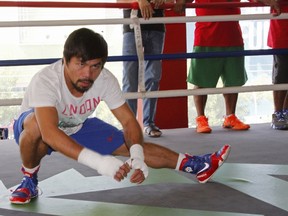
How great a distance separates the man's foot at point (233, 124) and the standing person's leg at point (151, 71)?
0.53m

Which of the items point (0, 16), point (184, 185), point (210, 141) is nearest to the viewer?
point (184, 185)

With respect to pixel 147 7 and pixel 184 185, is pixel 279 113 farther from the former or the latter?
pixel 184 185

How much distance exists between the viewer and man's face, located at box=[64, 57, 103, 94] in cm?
192

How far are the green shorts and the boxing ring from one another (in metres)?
0.40

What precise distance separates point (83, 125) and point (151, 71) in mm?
1495

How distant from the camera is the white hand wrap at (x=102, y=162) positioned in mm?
1788

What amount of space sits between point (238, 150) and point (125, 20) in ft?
3.36

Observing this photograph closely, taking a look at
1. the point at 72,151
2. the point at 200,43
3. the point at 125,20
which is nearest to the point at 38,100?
the point at 72,151

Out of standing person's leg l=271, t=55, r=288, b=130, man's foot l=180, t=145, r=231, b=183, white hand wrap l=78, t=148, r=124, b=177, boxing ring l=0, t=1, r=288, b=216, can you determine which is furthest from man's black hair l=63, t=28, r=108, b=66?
standing person's leg l=271, t=55, r=288, b=130

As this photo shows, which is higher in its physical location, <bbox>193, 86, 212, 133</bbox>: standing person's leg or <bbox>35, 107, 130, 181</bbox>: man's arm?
<bbox>35, 107, 130, 181</bbox>: man's arm

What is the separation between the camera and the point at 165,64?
463 cm

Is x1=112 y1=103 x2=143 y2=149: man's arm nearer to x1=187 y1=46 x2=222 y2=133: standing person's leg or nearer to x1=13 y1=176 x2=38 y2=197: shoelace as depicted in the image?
x1=13 y1=176 x2=38 y2=197: shoelace

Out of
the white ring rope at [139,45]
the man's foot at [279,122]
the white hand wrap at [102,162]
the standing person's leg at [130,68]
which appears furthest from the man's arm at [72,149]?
the man's foot at [279,122]

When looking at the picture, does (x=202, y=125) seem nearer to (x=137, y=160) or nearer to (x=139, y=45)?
(x=139, y=45)
